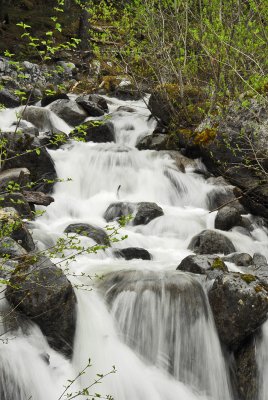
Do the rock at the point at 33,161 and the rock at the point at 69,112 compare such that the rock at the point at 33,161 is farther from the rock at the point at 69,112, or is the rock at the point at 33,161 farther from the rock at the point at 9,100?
the rock at the point at 9,100

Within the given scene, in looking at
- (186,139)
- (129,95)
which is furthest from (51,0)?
(186,139)

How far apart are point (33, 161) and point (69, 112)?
5.14 m

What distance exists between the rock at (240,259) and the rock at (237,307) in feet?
6.12

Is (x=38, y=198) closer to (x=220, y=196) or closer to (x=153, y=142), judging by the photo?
(x=220, y=196)

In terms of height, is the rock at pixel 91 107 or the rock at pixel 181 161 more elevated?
the rock at pixel 181 161

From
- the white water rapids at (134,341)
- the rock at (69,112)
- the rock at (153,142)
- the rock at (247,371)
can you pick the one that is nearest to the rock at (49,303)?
the white water rapids at (134,341)

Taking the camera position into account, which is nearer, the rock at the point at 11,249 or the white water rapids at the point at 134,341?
the white water rapids at the point at 134,341

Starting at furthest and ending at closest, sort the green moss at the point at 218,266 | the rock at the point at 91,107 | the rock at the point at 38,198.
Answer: the rock at the point at 91,107 < the rock at the point at 38,198 < the green moss at the point at 218,266

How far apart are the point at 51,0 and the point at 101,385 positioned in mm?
33436

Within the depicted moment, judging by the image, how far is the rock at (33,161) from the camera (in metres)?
11.3

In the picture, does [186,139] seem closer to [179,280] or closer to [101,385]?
[179,280]

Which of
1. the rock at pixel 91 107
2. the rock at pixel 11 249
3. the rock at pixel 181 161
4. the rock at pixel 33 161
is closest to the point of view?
the rock at pixel 11 249

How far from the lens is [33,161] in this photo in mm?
11484

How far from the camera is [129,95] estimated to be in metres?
20.7
